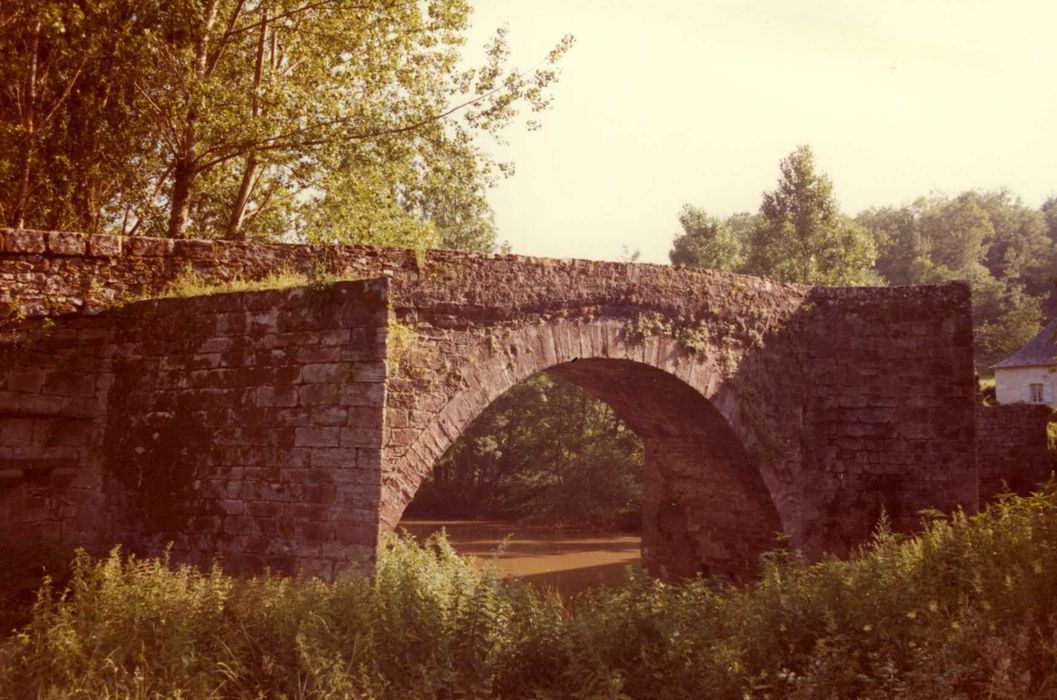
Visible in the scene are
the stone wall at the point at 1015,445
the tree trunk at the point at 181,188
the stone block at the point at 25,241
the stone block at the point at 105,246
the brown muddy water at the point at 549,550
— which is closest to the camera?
the stone block at the point at 25,241

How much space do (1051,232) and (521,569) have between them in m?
51.6

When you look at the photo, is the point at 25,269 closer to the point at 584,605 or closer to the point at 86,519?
the point at 86,519

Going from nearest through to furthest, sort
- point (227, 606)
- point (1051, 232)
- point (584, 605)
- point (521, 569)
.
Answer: point (227, 606), point (584, 605), point (521, 569), point (1051, 232)

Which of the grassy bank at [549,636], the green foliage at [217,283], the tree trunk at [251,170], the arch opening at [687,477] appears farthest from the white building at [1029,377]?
the green foliage at [217,283]

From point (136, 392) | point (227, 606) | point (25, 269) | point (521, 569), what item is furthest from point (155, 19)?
point (521, 569)

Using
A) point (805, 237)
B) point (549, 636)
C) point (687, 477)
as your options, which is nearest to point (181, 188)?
point (687, 477)

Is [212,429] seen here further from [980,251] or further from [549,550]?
[980,251]

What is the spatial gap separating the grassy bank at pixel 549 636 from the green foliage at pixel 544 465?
1852cm

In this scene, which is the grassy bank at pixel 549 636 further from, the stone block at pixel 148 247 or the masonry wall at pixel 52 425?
the stone block at pixel 148 247

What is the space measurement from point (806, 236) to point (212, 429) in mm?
27609

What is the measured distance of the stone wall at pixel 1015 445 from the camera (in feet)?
56.5

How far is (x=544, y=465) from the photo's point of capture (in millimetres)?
27750

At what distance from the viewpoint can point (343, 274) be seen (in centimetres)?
796

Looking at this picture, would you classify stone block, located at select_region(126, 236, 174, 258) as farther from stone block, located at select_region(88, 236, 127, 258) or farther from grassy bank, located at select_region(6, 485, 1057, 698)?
grassy bank, located at select_region(6, 485, 1057, 698)
